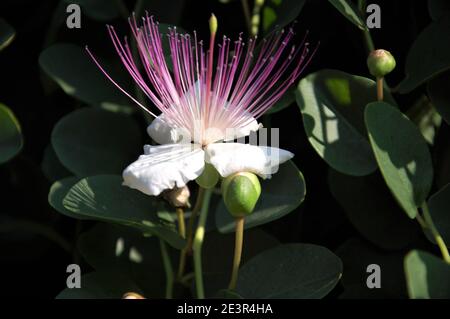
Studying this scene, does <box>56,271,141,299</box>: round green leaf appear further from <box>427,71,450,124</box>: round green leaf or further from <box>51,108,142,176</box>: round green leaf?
<box>427,71,450,124</box>: round green leaf

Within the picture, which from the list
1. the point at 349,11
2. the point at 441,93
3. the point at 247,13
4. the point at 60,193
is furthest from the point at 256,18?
the point at 60,193

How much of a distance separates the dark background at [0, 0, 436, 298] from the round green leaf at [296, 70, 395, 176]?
0.14 metres

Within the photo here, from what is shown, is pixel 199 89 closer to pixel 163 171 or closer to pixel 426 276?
pixel 163 171

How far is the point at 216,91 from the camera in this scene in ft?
4.09

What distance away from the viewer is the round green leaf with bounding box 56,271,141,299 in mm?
1296

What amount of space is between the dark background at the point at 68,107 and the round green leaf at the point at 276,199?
7.1 inches

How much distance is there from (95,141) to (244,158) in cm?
40

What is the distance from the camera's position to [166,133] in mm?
1294

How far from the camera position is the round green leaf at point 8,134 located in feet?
4.56

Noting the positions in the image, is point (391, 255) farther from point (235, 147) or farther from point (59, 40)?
point (59, 40)

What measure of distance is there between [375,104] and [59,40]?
70cm

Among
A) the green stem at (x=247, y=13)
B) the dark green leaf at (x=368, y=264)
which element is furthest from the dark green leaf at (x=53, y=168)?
the dark green leaf at (x=368, y=264)

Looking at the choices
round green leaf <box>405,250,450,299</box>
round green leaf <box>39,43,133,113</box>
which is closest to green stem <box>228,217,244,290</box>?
round green leaf <box>405,250,450,299</box>

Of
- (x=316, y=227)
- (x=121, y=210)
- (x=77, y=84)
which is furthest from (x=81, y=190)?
(x=316, y=227)
